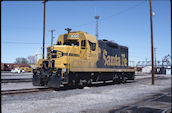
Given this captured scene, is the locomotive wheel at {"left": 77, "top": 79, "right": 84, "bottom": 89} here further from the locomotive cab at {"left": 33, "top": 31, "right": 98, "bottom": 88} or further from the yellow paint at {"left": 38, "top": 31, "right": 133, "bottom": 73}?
the locomotive cab at {"left": 33, "top": 31, "right": 98, "bottom": 88}

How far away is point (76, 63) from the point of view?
13.9 metres

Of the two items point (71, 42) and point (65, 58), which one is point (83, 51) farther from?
point (65, 58)

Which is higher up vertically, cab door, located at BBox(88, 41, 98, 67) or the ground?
cab door, located at BBox(88, 41, 98, 67)

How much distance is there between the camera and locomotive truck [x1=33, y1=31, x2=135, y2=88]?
1296cm

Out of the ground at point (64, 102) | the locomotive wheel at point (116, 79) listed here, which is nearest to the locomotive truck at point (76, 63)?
the locomotive wheel at point (116, 79)

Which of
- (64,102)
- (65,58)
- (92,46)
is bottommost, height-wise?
(64,102)

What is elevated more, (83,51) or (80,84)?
(83,51)

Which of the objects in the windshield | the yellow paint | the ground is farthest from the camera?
the windshield

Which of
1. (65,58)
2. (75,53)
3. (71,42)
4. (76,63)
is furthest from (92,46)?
(65,58)

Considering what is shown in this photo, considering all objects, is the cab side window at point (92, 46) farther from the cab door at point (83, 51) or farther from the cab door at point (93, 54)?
the cab door at point (83, 51)

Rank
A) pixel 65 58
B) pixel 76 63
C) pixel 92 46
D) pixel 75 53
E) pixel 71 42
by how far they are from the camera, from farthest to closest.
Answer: pixel 92 46 < pixel 71 42 < pixel 75 53 < pixel 76 63 < pixel 65 58

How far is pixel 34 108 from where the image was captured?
290 inches

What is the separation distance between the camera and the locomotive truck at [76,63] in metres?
13.0

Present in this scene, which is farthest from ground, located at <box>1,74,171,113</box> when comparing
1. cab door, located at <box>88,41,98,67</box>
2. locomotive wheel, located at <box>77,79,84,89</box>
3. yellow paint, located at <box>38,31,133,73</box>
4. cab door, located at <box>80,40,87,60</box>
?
cab door, located at <box>88,41,98,67</box>
